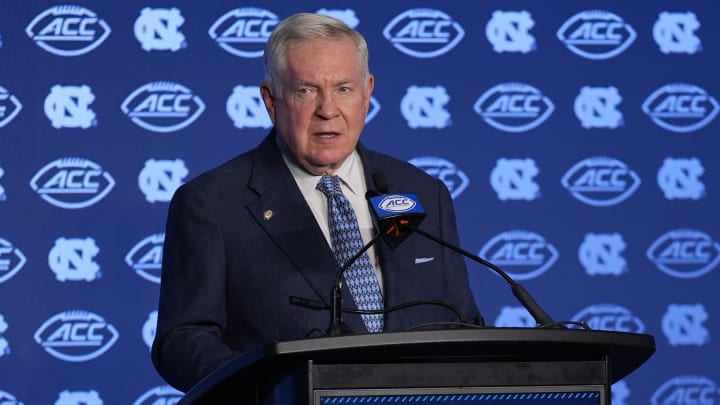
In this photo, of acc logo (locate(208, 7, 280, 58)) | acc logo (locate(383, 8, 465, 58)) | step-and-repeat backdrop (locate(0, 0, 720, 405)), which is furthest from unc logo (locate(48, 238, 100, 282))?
acc logo (locate(383, 8, 465, 58))

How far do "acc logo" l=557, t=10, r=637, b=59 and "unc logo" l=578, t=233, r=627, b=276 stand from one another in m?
0.75

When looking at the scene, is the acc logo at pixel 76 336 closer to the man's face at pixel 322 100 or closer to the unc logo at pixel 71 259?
the unc logo at pixel 71 259

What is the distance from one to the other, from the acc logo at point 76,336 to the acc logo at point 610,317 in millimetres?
1862

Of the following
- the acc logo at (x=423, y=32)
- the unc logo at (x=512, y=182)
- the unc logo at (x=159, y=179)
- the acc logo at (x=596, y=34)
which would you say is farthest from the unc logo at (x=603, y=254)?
the unc logo at (x=159, y=179)

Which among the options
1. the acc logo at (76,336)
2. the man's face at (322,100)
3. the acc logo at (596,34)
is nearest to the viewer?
the man's face at (322,100)

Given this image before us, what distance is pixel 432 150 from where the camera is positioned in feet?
13.9

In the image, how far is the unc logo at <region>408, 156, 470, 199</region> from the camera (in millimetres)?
4215

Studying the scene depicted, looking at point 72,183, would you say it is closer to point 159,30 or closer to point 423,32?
point 159,30

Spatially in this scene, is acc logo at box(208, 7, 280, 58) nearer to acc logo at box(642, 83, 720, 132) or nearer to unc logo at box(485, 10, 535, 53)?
unc logo at box(485, 10, 535, 53)

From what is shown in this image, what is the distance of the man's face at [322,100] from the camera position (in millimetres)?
2494

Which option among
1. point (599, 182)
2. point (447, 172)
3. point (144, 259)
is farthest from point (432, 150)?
point (144, 259)

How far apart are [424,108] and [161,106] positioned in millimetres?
1048

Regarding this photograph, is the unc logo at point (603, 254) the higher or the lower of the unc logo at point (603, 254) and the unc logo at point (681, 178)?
the lower

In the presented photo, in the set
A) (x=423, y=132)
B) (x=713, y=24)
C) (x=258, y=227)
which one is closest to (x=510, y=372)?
(x=258, y=227)
